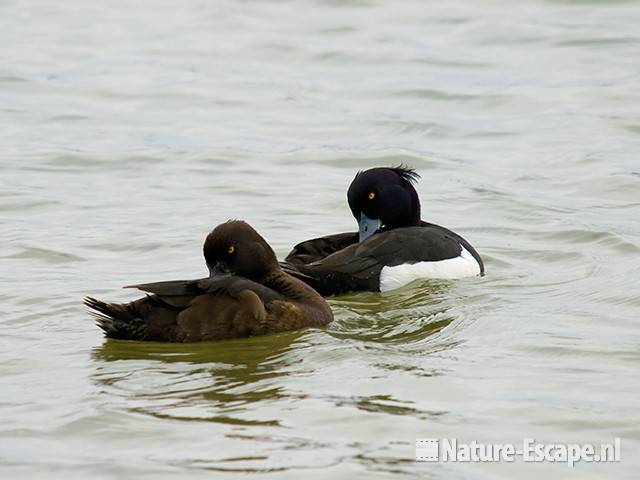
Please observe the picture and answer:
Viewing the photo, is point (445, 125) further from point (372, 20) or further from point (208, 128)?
point (372, 20)

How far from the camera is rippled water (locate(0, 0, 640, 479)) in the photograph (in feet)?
21.9

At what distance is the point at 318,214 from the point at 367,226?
2206mm

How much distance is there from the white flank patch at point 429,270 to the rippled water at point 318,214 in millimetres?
112

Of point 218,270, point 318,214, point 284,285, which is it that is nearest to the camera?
point 218,270

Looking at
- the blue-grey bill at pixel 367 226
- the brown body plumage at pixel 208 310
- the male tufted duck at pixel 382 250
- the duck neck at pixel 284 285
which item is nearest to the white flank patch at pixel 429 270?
the male tufted duck at pixel 382 250

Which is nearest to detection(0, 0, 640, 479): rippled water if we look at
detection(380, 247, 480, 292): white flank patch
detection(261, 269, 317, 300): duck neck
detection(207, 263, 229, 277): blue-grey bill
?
detection(380, 247, 480, 292): white flank patch

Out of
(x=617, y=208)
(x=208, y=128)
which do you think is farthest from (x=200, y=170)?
(x=617, y=208)

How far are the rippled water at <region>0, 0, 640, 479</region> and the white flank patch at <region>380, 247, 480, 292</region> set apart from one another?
0.37 ft

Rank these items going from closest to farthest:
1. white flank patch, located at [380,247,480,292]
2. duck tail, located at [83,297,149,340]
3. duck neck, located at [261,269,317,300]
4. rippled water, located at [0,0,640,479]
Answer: rippled water, located at [0,0,640,479], duck tail, located at [83,297,149,340], duck neck, located at [261,269,317,300], white flank patch, located at [380,247,480,292]

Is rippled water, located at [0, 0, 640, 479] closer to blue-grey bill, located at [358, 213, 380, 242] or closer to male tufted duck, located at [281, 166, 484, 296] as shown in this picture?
male tufted duck, located at [281, 166, 484, 296]

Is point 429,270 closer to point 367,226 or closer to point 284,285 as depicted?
point 367,226

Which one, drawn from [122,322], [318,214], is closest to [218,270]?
[122,322]

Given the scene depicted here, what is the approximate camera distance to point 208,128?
15844 millimetres

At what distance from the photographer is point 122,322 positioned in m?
7.98
